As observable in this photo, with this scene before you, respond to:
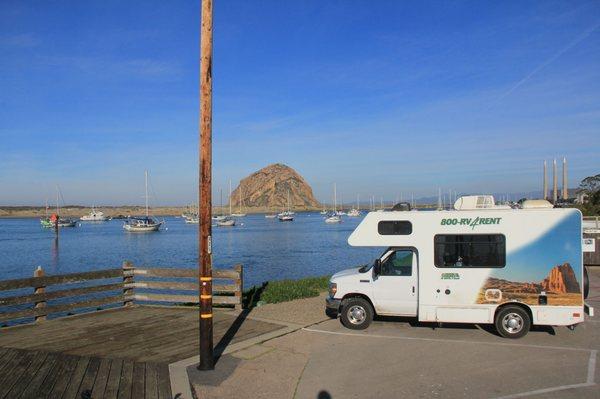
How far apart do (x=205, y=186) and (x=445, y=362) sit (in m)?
5.00

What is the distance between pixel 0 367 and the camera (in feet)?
27.3

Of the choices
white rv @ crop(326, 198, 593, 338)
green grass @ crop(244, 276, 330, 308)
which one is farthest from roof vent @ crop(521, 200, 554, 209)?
green grass @ crop(244, 276, 330, 308)

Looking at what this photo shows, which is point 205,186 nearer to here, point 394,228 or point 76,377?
point 76,377

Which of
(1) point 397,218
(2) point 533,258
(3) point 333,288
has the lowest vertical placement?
(3) point 333,288

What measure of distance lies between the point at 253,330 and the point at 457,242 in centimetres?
476

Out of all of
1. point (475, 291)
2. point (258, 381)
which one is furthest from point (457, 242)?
point (258, 381)

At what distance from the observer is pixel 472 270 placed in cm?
1123

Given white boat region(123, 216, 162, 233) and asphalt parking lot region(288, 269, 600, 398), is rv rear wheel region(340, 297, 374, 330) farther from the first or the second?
white boat region(123, 216, 162, 233)

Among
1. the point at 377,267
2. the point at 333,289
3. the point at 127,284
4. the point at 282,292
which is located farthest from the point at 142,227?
the point at 377,267

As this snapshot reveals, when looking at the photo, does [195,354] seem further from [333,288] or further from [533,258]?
[533,258]

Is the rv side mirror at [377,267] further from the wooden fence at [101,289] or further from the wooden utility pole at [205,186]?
the wooden utility pole at [205,186]

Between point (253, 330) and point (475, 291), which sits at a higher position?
point (475, 291)

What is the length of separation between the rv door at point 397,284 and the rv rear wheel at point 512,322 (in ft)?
5.69

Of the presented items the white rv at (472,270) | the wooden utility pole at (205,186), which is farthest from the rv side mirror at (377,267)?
the wooden utility pole at (205,186)
